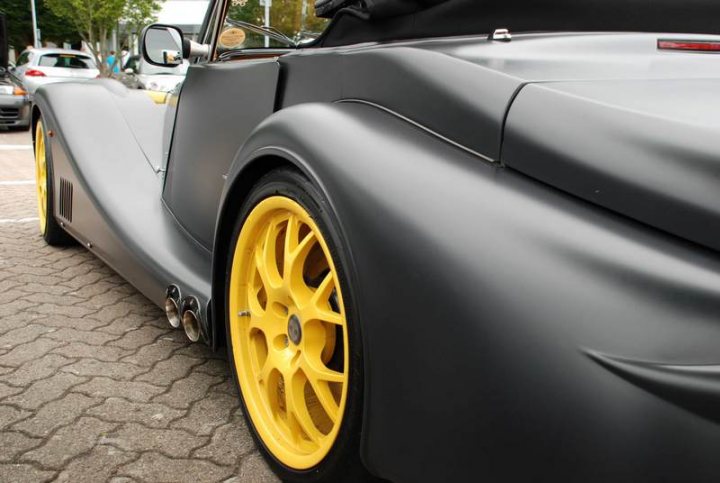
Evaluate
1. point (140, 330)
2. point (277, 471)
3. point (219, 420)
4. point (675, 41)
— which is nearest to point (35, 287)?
point (140, 330)

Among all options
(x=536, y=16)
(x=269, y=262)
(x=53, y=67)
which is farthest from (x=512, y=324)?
(x=53, y=67)

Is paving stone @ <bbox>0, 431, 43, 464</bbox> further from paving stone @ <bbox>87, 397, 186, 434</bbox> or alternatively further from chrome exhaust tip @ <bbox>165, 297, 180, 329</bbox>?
chrome exhaust tip @ <bbox>165, 297, 180, 329</bbox>

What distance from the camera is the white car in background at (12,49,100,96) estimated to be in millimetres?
14507

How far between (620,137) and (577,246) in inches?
7.9

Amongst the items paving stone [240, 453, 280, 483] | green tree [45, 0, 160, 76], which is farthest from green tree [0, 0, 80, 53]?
paving stone [240, 453, 280, 483]

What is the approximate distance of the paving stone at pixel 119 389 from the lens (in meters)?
2.22

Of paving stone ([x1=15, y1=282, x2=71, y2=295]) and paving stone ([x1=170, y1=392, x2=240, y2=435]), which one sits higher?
paving stone ([x1=170, y1=392, x2=240, y2=435])

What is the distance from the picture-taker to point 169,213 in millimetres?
2750

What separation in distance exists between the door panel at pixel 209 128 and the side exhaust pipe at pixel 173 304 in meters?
0.25

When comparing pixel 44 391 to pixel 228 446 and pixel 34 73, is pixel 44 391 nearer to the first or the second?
pixel 228 446

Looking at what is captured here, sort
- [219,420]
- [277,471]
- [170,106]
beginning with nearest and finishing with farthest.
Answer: [277,471]
[219,420]
[170,106]

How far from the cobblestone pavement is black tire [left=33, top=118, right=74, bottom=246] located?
447 mm

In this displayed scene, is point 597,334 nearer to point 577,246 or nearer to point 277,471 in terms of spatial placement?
point 577,246

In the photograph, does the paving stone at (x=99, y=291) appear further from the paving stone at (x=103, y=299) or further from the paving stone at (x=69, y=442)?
the paving stone at (x=69, y=442)
